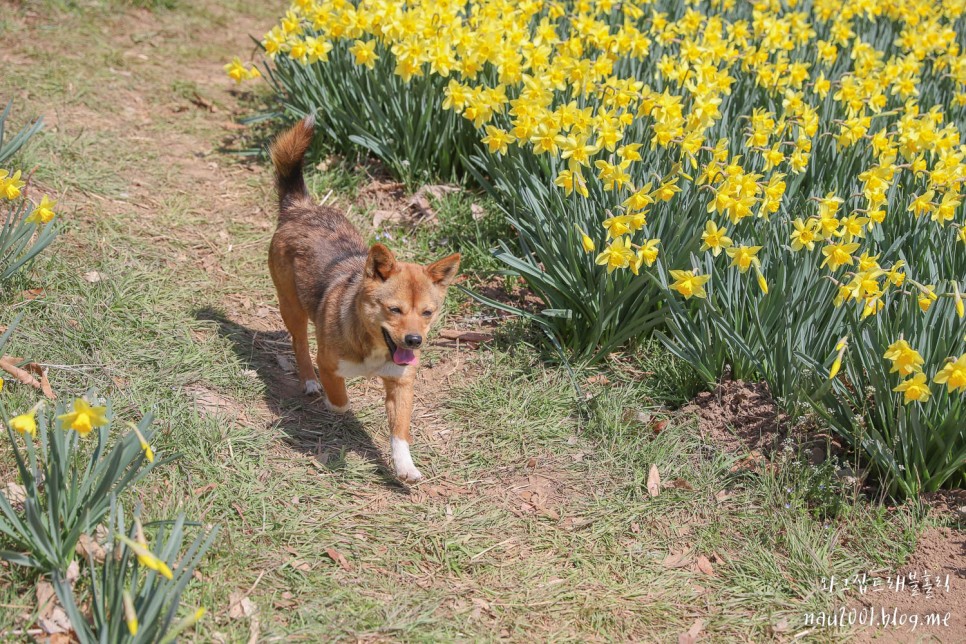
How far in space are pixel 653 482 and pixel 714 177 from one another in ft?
5.30

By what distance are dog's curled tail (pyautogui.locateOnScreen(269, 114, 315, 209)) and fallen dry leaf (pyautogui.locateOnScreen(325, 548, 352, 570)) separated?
2115 millimetres

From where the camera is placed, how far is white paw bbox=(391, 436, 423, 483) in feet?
13.5

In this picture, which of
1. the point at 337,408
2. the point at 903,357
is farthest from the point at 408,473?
the point at 903,357

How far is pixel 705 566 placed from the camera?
3994 mm

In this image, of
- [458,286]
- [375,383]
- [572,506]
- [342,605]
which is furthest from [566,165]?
[342,605]

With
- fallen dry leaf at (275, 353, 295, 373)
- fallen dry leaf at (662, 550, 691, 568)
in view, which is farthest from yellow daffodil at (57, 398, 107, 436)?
fallen dry leaf at (662, 550, 691, 568)

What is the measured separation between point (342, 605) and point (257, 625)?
Answer: 33 cm

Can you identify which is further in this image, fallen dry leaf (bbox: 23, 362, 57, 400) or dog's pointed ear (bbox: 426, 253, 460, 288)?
dog's pointed ear (bbox: 426, 253, 460, 288)

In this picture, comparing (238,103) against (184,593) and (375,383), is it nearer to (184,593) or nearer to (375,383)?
(375,383)

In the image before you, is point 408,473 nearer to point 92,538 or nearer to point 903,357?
point 92,538

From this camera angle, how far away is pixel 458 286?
5.73m

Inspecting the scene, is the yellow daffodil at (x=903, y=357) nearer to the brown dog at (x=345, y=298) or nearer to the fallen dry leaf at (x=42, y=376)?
the brown dog at (x=345, y=298)

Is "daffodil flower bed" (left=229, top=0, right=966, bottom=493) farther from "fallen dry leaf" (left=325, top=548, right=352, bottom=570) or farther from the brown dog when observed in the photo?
"fallen dry leaf" (left=325, top=548, right=352, bottom=570)

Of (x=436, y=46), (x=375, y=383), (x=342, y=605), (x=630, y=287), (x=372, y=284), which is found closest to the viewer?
(x=342, y=605)
